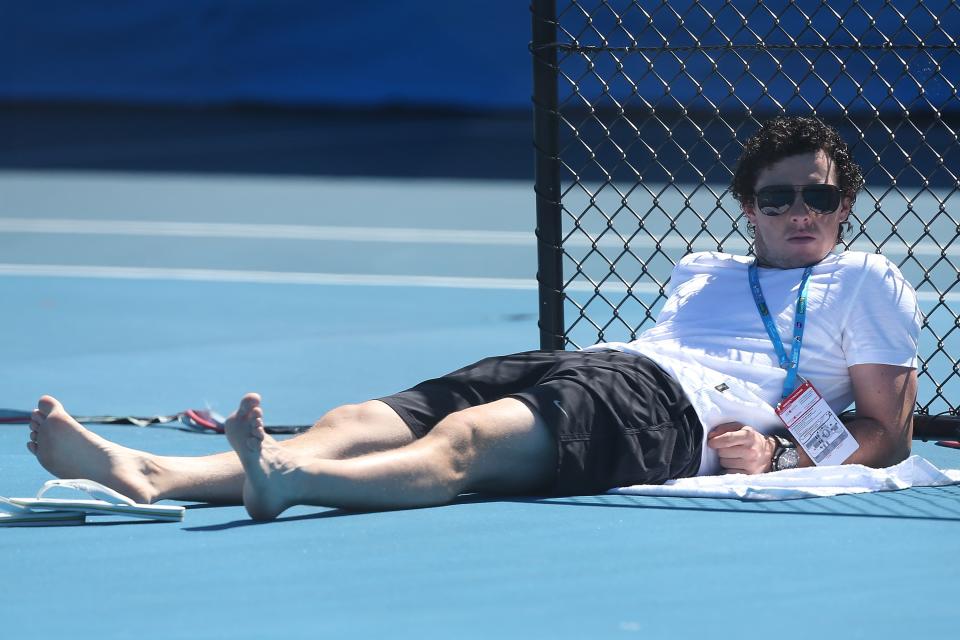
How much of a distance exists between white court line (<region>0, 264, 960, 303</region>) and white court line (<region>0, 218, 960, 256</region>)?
1.11 meters

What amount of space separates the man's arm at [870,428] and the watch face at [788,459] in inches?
1.1

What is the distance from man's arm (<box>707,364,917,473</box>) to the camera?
3.90 meters

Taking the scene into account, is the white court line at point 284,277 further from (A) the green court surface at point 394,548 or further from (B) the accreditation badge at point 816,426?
(B) the accreditation badge at point 816,426

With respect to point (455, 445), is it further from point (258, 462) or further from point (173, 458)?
point (173, 458)

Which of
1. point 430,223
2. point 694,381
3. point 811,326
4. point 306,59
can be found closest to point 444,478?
point 694,381

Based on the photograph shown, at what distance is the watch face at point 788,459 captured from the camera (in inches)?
157

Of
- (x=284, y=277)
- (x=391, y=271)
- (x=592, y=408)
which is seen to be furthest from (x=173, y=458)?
(x=391, y=271)

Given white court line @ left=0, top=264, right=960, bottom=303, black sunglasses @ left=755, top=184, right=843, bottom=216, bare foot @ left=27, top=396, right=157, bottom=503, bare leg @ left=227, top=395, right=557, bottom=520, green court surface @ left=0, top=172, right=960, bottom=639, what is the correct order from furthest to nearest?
1. white court line @ left=0, top=264, right=960, bottom=303
2. black sunglasses @ left=755, top=184, right=843, bottom=216
3. bare foot @ left=27, top=396, right=157, bottom=503
4. bare leg @ left=227, top=395, right=557, bottom=520
5. green court surface @ left=0, top=172, right=960, bottom=639

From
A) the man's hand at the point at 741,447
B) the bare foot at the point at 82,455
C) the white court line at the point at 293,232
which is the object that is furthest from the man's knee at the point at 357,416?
the white court line at the point at 293,232

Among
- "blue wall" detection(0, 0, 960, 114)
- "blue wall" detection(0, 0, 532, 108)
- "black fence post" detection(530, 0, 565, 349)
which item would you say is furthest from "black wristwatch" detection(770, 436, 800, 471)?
"blue wall" detection(0, 0, 532, 108)

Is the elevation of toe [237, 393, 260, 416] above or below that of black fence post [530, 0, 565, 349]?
below

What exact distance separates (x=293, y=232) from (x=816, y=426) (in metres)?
5.88

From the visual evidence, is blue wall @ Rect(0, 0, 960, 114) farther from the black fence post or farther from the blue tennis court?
the black fence post

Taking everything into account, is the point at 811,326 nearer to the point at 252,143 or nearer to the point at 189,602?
the point at 189,602
